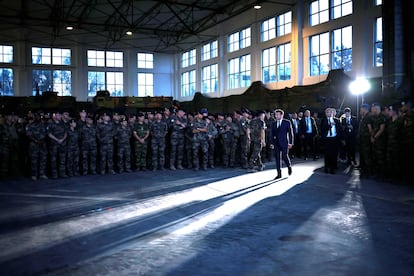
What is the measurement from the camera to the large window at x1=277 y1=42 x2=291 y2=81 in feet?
70.9

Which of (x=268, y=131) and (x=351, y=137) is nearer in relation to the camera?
(x=351, y=137)

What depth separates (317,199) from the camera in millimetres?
6957

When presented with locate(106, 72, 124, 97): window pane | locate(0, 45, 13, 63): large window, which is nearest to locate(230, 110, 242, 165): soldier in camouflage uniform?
locate(106, 72, 124, 97): window pane

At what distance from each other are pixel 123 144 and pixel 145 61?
81.3 ft

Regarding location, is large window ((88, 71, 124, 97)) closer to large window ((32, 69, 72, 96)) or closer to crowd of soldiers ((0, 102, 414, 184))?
large window ((32, 69, 72, 96))

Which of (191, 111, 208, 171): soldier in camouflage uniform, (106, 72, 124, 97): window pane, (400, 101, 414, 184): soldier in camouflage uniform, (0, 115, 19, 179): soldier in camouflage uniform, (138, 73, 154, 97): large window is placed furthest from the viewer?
(138, 73, 154, 97): large window

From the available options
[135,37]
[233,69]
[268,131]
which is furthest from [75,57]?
[268,131]

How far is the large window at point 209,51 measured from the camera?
29297 millimetres

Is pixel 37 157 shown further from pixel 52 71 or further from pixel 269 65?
pixel 52 71

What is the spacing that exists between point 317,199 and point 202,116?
5652 millimetres

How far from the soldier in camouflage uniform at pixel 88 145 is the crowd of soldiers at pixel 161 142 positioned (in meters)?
0.03

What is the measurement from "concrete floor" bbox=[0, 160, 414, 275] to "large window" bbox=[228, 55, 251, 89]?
1738 centimetres

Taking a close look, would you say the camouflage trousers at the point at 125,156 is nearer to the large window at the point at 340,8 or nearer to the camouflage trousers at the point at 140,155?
the camouflage trousers at the point at 140,155

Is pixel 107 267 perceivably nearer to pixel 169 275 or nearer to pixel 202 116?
pixel 169 275
